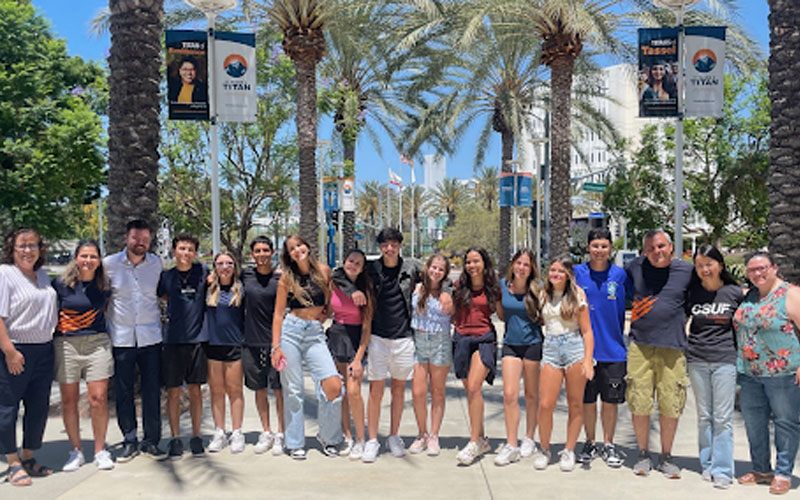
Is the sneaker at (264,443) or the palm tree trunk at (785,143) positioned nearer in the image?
the sneaker at (264,443)

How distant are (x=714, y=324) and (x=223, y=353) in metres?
3.75

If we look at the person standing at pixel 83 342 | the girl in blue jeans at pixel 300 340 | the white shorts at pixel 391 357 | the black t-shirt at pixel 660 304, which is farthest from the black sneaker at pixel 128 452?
the black t-shirt at pixel 660 304

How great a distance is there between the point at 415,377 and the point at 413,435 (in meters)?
0.85

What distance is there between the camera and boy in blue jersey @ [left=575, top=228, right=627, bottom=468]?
5.01 m

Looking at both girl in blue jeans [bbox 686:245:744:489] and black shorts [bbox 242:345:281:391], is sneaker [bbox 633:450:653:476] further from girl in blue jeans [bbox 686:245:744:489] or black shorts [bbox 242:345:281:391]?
black shorts [bbox 242:345:281:391]

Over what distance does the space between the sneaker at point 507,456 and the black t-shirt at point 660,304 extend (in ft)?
4.17

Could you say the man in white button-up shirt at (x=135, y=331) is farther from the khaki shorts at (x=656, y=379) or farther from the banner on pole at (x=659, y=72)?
the banner on pole at (x=659, y=72)

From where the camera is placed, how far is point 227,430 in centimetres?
612

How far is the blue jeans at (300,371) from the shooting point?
209 inches

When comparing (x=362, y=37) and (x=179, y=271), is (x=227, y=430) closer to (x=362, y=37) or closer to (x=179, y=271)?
(x=179, y=271)

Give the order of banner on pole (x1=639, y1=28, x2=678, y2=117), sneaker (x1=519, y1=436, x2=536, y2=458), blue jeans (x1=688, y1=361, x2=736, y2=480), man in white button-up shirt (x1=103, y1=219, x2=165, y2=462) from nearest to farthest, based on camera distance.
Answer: blue jeans (x1=688, y1=361, x2=736, y2=480)
man in white button-up shirt (x1=103, y1=219, x2=165, y2=462)
sneaker (x1=519, y1=436, x2=536, y2=458)
banner on pole (x1=639, y1=28, x2=678, y2=117)

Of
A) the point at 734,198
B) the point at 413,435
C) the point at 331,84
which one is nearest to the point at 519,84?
the point at 331,84

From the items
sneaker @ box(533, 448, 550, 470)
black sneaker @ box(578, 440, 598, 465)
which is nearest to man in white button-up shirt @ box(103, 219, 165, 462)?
sneaker @ box(533, 448, 550, 470)

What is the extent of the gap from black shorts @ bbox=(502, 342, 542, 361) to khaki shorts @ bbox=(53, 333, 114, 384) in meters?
3.09
